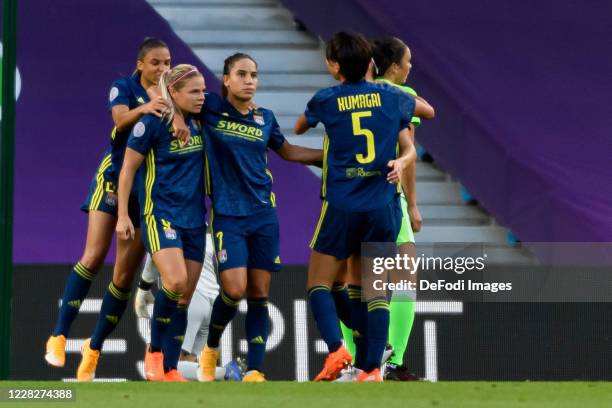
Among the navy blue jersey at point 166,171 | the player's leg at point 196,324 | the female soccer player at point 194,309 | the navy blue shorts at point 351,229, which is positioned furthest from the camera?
the player's leg at point 196,324

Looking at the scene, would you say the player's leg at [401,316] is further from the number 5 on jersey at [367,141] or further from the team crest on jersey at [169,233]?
the team crest on jersey at [169,233]

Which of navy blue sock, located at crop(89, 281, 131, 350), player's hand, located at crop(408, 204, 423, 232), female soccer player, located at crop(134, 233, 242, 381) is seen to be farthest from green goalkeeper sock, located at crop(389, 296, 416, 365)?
female soccer player, located at crop(134, 233, 242, 381)

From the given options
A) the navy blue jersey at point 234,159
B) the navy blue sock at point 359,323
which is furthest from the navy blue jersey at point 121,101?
the navy blue sock at point 359,323

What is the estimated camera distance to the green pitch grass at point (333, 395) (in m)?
6.09

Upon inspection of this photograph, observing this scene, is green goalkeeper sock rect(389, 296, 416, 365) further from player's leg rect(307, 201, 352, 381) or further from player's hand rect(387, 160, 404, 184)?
player's hand rect(387, 160, 404, 184)

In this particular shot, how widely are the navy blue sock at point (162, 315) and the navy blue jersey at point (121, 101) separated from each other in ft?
2.29

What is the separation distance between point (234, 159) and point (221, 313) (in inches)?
28.9

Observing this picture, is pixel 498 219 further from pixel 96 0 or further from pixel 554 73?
pixel 96 0

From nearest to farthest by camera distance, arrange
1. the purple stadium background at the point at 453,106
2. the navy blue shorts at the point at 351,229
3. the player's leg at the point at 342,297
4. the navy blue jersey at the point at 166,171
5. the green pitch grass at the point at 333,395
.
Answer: the green pitch grass at the point at 333,395 < the navy blue shorts at the point at 351,229 < the navy blue jersey at the point at 166,171 < the player's leg at the point at 342,297 < the purple stadium background at the point at 453,106

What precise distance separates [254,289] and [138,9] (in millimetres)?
3505

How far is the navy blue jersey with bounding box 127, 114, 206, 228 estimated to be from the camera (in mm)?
7238

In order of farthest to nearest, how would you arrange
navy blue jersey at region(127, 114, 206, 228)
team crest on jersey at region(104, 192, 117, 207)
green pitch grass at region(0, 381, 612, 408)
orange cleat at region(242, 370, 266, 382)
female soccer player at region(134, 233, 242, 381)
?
female soccer player at region(134, 233, 242, 381)
team crest on jersey at region(104, 192, 117, 207)
orange cleat at region(242, 370, 266, 382)
navy blue jersey at region(127, 114, 206, 228)
green pitch grass at region(0, 381, 612, 408)

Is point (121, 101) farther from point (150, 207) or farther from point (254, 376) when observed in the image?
point (254, 376)

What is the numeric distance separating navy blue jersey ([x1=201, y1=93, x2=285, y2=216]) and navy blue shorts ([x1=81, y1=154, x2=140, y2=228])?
449 millimetres
